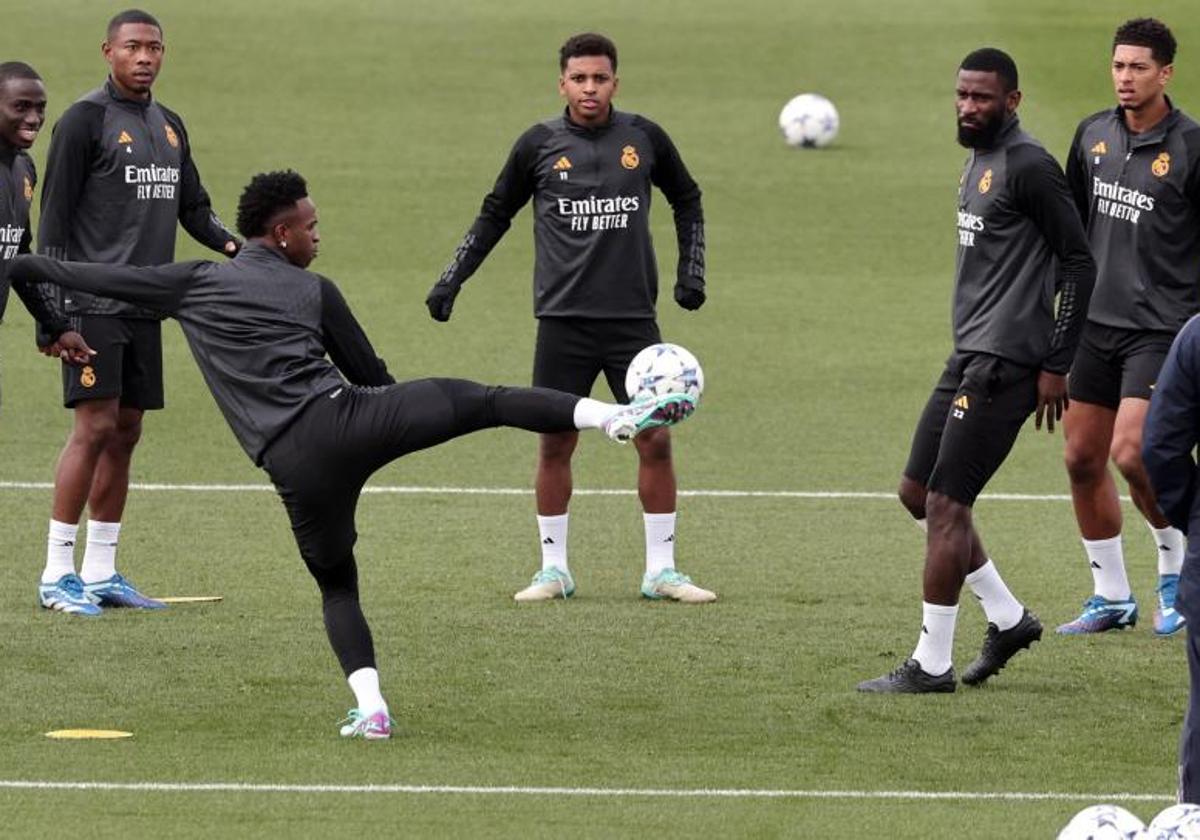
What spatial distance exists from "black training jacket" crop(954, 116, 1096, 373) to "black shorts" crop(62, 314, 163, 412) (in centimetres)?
391

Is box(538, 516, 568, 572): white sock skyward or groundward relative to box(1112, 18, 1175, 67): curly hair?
groundward

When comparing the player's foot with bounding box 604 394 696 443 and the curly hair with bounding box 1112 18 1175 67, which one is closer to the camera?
the player's foot with bounding box 604 394 696 443

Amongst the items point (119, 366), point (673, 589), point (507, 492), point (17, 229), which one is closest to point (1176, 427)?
point (673, 589)

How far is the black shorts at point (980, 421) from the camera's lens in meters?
10.3

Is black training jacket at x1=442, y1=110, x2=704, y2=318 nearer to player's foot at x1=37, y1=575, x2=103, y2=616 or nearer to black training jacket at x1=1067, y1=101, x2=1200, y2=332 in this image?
black training jacket at x1=1067, y1=101, x2=1200, y2=332

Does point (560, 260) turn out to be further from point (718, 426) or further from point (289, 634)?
point (718, 426)

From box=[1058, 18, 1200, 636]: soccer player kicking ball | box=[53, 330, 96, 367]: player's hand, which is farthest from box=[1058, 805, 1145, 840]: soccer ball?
box=[53, 330, 96, 367]: player's hand

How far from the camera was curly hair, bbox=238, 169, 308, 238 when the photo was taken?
9.55 meters

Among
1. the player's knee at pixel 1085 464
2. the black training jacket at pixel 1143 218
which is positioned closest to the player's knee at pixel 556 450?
the player's knee at pixel 1085 464

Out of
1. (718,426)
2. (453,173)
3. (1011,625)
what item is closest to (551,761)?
(1011,625)

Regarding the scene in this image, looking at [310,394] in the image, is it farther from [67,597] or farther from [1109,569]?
[1109,569]

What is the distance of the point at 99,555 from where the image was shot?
12.1 meters

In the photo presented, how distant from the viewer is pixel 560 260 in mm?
12633

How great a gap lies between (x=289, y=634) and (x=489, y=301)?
35.2 feet
